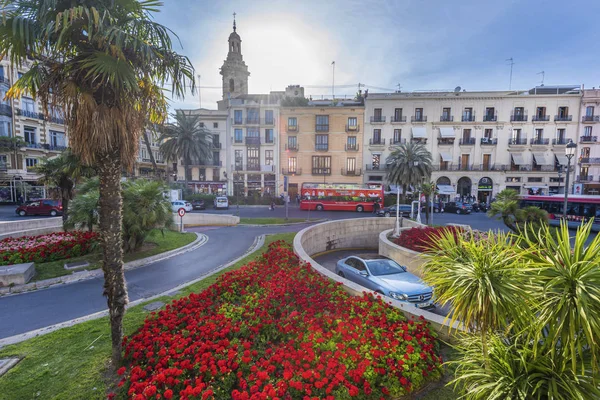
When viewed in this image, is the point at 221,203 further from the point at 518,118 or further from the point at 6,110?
the point at 518,118

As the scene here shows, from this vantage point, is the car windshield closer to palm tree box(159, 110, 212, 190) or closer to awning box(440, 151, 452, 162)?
palm tree box(159, 110, 212, 190)

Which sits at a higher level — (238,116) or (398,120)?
(238,116)

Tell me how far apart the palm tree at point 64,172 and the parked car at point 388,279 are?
1345 centimetres

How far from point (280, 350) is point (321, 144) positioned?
1634 inches

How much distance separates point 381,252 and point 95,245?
1319 cm

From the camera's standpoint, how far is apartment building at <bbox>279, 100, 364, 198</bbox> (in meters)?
43.3

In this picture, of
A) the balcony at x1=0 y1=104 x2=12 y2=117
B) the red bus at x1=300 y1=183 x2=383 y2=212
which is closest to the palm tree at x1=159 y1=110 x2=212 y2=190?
the balcony at x1=0 y1=104 x2=12 y2=117

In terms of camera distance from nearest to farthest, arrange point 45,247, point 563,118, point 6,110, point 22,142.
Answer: point 45,247 → point 6,110 → point 22,142 → point 563,118

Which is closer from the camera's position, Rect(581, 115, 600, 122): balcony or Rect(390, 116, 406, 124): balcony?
Rect(581, 115, 600, 122): balcony

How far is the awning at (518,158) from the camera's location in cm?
4003

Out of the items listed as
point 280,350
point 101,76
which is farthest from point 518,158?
point 101,76

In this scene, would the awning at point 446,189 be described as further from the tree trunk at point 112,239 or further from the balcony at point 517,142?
the tree trunk at point 112,239

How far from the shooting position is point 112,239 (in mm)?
4695

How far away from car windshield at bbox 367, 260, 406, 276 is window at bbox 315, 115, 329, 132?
1452 inches
